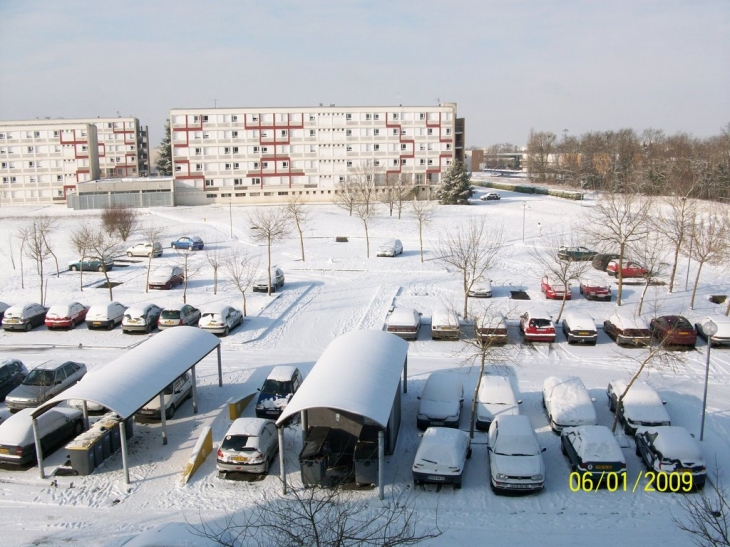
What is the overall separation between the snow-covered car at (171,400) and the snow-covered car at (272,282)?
1317cm

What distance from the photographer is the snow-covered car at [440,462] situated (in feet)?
44.2

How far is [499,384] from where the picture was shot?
17797mm

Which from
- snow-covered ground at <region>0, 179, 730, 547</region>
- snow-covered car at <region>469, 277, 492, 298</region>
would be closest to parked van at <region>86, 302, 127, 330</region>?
snow-covered ground at <region>0, 179, 730, 547</region>

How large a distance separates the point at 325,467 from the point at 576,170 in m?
83.3

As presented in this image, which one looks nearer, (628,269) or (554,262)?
(628,269)

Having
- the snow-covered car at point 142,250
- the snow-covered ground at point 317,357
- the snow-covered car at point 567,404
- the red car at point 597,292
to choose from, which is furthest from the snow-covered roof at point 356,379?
the snow-covered car at point 142,250

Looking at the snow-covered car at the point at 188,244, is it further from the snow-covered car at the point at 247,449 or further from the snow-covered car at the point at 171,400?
the snow-covered car at the point at 247,449

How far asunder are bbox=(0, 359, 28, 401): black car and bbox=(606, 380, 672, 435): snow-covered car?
17955 millimetres

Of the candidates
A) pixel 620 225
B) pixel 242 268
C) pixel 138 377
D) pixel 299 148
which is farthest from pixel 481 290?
pixel 299 148

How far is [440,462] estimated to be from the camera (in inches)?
534

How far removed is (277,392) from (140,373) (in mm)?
4202

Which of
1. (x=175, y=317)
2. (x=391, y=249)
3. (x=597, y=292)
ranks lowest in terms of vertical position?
(x=175, y=317)

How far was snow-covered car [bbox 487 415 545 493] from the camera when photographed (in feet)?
43.5

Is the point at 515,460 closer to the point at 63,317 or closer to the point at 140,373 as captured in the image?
the point at 140,373
